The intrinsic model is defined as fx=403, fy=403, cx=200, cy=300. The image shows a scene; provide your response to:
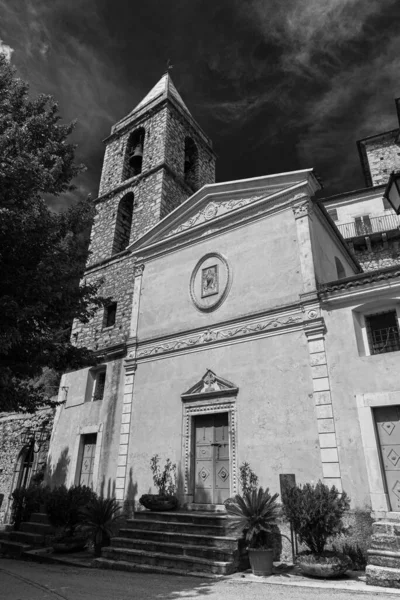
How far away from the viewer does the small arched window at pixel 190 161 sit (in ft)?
75.9

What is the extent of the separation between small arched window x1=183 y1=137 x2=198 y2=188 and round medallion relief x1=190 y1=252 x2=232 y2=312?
10976 mm

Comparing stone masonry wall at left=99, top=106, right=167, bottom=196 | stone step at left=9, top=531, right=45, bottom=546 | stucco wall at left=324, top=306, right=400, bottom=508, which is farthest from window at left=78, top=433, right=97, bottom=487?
stone masonry wall at left=99, top=106, right=167, bottom=196

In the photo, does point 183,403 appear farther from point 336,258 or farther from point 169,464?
point 336,258

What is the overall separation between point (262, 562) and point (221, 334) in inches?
231

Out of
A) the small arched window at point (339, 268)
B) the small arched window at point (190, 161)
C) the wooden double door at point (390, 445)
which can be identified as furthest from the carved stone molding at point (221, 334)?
the small arched window at point (190, 161)

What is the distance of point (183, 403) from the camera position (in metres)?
11.8

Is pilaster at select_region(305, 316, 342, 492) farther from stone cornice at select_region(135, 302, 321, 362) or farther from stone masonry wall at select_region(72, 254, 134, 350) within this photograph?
stone masonry wall at select_region(72, 254, 134, 350)

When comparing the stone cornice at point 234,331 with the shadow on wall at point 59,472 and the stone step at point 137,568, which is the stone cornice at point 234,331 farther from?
the stone step at point 137,568

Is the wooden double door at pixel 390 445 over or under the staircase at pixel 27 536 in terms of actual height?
over

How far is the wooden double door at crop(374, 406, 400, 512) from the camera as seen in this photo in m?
8.15

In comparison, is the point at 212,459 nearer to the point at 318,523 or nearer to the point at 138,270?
the point at 318,523

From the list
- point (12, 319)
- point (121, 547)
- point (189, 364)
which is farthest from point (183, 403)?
point (12, 319)

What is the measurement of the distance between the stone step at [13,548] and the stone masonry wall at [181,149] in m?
16.4

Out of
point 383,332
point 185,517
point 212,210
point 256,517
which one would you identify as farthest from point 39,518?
point 383,332
